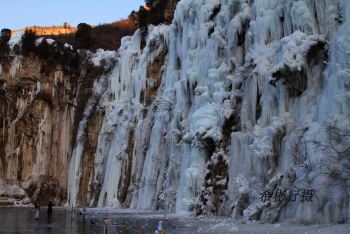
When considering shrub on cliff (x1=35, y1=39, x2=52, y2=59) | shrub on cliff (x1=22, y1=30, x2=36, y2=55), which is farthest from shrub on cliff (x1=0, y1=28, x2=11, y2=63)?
shrub on cliff (x1=35, y1=39, x2=52, y2=59)

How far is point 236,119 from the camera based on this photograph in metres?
24.7

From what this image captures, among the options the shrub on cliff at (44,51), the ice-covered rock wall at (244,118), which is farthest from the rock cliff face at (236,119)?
the shrub on cliff at (44,51)

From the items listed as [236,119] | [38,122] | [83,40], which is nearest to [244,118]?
[236,119]

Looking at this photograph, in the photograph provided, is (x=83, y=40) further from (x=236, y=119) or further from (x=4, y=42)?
(x=236, y=119)

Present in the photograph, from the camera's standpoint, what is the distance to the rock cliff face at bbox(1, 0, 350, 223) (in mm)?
16688

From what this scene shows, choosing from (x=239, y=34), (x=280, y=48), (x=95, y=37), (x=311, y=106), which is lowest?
(x=311, y=106)

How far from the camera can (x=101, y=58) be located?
5175 cm

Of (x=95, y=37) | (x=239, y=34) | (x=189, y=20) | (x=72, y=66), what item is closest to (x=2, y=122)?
(x=72, y=66)

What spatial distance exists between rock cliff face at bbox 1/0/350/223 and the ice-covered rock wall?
50 millimetres

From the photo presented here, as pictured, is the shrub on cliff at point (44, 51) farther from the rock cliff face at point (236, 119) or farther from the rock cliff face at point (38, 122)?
the rock cliff face at point (236, 119)

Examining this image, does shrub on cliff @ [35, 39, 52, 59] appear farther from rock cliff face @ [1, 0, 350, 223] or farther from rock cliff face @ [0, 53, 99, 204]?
rock cliff face @ [1, 0, 350, 223]

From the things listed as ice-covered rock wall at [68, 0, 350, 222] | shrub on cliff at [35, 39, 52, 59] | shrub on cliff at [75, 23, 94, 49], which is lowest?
ice-covered rock wall at [68, 0, 350, 222]

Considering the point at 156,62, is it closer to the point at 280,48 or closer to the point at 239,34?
the point at 239,34

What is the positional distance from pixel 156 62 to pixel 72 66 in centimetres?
1326
